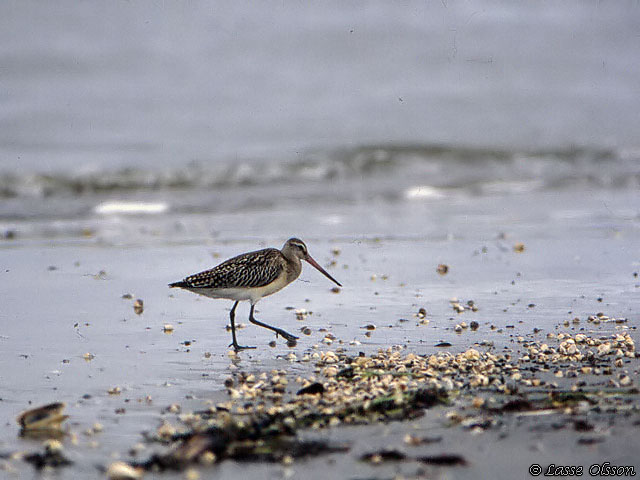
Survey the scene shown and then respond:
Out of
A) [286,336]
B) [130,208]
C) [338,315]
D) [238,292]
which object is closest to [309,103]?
[130,208]

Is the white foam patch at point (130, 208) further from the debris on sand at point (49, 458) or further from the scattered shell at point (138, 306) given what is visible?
the debris on sand at point (49, 458)

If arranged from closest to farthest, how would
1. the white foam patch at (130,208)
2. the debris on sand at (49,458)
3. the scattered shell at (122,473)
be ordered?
the scattered shell at (122,473)
the debris on sand at (49,458)
the white foam patch at (130,208)

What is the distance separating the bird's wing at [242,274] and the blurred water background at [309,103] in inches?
228

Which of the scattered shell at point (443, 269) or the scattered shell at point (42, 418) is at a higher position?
the scattered shell at point (443, 269)

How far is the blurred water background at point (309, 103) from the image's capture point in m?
14.9

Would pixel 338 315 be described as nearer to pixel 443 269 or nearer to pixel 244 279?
pixel 244 279

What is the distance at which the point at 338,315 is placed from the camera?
7.12m

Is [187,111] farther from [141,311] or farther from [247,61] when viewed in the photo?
[141,311]

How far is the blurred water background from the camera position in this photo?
587 inches

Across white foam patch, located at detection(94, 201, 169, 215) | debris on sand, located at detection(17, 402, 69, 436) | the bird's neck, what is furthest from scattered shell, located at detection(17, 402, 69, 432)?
white foam patch, located at detection(94, 201, 169, 215)

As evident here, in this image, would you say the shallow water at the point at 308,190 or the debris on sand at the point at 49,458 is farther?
the shallow water at the point at 308,190

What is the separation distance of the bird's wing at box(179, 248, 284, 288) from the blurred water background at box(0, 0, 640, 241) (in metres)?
5.79

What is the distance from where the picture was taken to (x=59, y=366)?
568 cm

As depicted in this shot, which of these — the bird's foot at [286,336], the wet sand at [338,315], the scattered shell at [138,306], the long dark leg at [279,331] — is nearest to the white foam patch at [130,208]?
the wet sand at [338,315]
